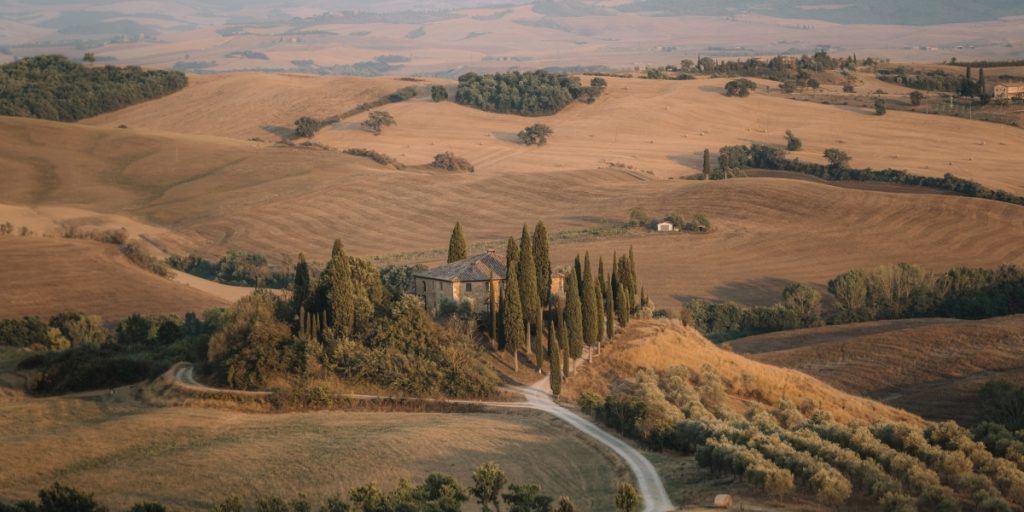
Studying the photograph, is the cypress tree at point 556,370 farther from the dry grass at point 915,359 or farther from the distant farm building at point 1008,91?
the distant farm building at point 1008,91

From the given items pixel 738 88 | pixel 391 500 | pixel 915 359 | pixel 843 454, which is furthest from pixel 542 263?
pixel 738 88

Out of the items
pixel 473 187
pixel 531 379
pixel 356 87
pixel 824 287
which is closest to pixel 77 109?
pixel 356 87

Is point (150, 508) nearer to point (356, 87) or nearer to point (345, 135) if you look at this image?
point (345, 135)

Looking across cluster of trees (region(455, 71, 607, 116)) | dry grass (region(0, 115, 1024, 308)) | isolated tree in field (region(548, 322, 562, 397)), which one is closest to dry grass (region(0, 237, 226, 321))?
dry grass (region(0, 115, 1024, 308))

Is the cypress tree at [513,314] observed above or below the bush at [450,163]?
above

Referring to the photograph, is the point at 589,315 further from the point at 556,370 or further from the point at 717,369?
the point at 717,369

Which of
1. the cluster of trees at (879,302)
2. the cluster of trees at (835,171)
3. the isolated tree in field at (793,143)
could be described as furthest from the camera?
the isolated tree in field at (793,143)

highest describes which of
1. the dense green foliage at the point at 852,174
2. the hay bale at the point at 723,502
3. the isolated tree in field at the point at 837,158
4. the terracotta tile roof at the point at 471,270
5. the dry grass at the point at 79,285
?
the terracotta tile roof at the point at 471,270

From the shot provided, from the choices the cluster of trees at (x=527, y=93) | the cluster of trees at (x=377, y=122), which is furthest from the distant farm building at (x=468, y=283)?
the cluster of trees at (x=527, y=93)
